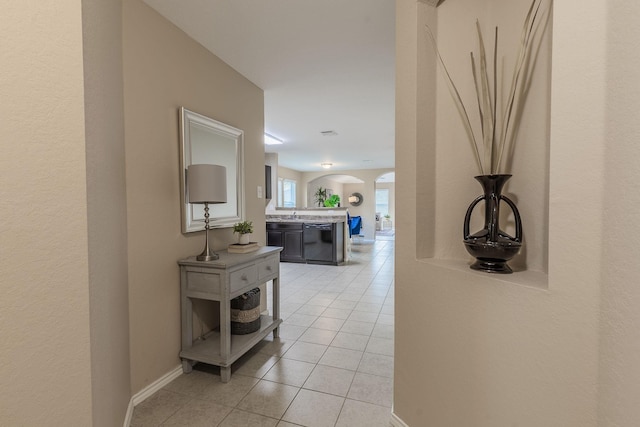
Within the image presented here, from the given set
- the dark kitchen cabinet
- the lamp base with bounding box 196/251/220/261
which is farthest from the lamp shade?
the dark kitchen cabinet

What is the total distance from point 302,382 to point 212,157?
1.82 meters

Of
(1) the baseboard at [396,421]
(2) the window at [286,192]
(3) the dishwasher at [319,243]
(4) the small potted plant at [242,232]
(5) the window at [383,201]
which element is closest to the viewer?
(1) the baseboard at [396,421]

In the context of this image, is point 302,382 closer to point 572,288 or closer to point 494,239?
point 494,239

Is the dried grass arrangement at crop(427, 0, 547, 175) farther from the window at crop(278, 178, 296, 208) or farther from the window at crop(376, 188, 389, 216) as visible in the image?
the window at crop(376, 188, 389, 216)

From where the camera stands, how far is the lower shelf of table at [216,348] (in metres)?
2.01

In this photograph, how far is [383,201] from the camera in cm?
1536

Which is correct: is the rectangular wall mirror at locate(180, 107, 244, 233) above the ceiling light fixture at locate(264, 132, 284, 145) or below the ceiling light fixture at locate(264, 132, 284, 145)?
below

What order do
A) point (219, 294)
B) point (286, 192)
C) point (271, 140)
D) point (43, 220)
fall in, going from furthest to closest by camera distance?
point (286, 192), point (271, 140), point (219, 294), point (43, 220)

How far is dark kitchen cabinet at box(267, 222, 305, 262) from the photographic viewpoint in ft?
20.6

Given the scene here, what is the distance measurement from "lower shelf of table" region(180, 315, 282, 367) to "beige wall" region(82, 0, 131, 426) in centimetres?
44

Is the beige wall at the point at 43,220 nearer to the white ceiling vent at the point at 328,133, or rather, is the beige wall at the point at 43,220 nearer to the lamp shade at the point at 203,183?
the lamp shade at the point at 203,183

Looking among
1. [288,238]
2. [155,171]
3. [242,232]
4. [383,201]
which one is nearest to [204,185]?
[155,171]

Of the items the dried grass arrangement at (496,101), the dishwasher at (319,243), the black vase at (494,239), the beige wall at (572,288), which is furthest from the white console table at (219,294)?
the dishwasher at (319,243)

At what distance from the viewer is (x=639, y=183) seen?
73 cm
